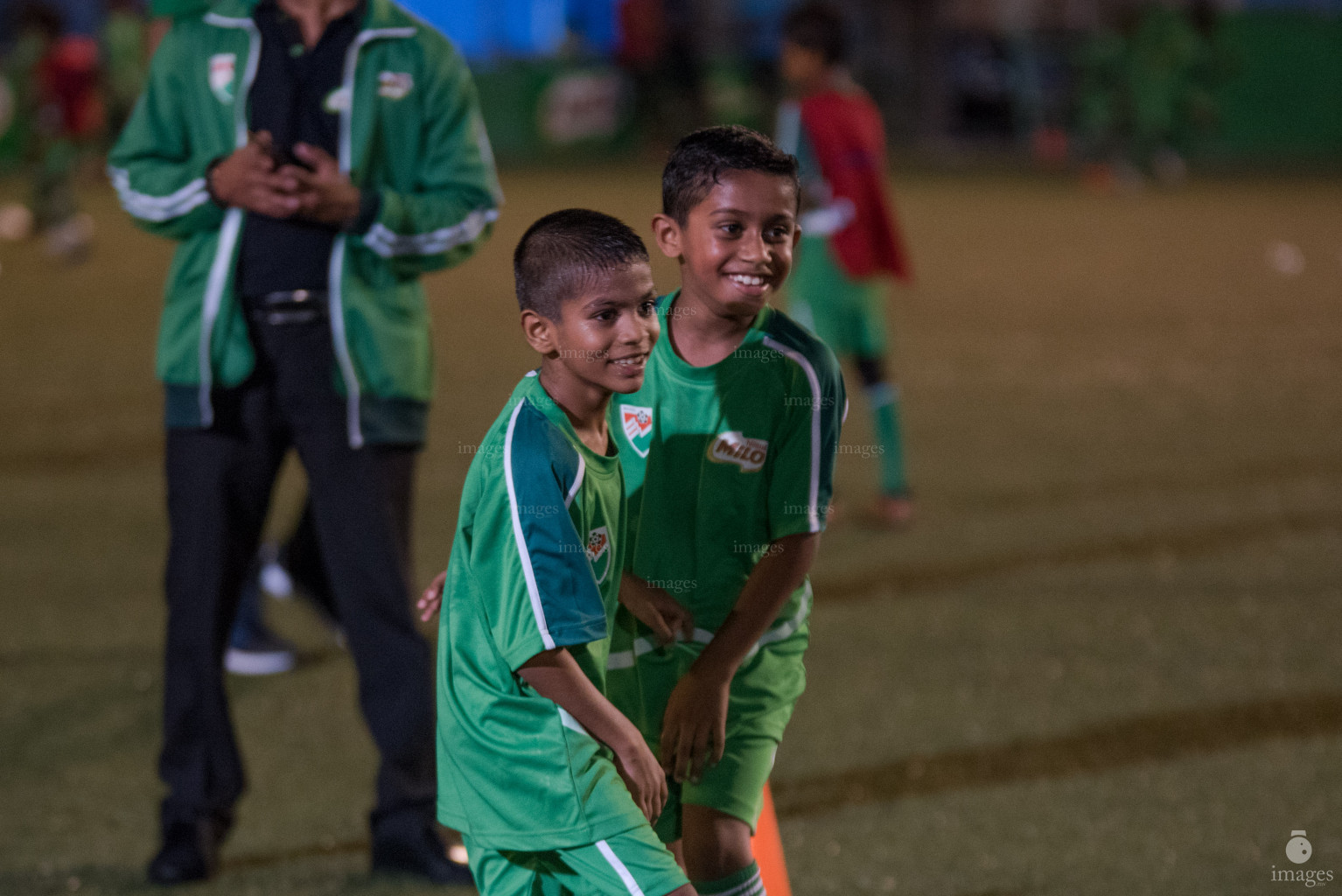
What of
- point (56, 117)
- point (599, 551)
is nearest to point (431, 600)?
point (599, 551)

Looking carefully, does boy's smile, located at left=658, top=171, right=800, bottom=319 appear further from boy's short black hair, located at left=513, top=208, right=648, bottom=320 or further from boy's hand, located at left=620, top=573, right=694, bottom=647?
boy's hand, located at left=620, top=573, right=694, bottom=647

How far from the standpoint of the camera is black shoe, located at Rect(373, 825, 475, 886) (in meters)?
3.71

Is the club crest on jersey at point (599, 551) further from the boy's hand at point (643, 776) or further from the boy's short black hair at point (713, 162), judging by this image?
the boy's short black hair at point (713, 162)

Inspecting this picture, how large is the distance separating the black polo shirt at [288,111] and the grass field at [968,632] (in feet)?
4.50

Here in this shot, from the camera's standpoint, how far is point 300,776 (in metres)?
4.43

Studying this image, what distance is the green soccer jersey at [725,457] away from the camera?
2.84 meters

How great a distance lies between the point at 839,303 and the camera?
712 centimetres

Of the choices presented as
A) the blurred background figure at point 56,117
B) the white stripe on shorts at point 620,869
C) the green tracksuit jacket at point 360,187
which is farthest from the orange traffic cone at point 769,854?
the blurred background figure at point 56,117

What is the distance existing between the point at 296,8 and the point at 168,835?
1895 millimetres

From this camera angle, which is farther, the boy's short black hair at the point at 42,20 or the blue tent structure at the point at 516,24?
the blue tent structure at the point at 516,24

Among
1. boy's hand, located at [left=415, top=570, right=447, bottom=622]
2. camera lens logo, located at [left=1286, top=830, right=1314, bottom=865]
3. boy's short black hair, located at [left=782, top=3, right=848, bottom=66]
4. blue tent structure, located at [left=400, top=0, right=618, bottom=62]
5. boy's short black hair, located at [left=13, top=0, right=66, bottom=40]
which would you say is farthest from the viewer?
blue tent structure, located at [left=400, top=0, right=618, bottom=62]

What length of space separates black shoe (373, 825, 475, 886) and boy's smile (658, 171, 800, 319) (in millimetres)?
1582

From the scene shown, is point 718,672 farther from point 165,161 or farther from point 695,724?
point 165,161

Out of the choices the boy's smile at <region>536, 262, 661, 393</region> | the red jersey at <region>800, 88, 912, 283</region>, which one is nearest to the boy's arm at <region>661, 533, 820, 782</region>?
the boy's smile at <region>536, 262, 661, 393</region>
